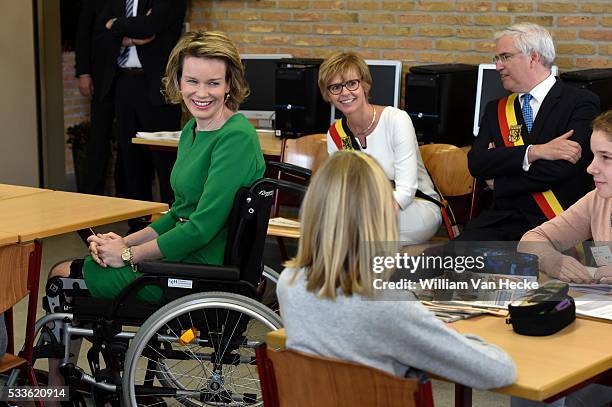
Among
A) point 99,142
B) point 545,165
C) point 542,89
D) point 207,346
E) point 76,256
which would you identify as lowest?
point 76,256

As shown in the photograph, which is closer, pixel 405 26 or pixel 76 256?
pixel 405 26

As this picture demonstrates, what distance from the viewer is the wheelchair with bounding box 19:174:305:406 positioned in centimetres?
315

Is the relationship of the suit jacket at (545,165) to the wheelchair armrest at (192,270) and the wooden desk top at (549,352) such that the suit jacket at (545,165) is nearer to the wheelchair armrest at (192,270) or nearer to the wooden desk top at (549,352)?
the wheelchair armrest at (192,270)

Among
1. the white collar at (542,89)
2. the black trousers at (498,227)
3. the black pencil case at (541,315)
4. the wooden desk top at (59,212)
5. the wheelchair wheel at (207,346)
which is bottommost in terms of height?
the wheelchair wheel at (207,346)

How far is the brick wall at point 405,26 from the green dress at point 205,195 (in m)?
2.74

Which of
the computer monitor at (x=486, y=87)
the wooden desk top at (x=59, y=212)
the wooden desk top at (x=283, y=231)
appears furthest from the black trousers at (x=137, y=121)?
the wooden desk top at (x=59, y=212)

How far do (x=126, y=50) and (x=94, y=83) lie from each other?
0.60 metres

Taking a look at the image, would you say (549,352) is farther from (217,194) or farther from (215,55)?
(215,55)

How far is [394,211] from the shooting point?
213 cm

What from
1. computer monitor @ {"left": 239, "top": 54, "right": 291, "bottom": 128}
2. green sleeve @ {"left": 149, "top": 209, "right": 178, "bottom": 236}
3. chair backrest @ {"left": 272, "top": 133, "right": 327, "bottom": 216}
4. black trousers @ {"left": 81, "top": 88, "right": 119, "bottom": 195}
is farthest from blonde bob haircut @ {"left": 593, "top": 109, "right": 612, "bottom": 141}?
black trousers @ {"left": 81, "top": 88, "right": 119, "bottom": 195}

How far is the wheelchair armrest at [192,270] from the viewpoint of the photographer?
3.19 m

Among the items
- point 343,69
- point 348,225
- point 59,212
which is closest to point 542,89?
point 343,69

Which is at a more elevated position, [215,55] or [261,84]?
[215,55]

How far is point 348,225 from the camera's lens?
2078 mm
